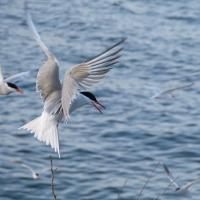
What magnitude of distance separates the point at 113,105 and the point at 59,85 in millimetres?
4893

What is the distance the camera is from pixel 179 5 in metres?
13.6

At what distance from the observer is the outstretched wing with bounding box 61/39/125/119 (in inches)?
187

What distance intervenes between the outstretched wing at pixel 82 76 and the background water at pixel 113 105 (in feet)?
10.5

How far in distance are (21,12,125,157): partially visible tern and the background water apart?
2754mm

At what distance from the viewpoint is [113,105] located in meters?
10.2

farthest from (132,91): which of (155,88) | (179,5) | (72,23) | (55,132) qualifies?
(55,132)

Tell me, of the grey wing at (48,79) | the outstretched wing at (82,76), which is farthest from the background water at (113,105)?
the outstretched wing at (82,76)

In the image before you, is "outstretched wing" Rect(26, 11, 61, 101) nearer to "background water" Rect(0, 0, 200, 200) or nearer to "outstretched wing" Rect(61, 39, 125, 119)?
"outstretched wing" Rect(61, 39, 125, 119)

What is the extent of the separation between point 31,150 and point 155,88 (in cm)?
218

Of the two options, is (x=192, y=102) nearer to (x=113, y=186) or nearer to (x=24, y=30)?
(x=113, y=186)

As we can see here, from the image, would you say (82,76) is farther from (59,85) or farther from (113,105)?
(113,105)

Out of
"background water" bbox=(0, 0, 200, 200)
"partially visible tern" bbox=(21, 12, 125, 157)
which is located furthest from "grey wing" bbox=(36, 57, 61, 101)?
"background water" bbox=(0, 0, 200, 200)

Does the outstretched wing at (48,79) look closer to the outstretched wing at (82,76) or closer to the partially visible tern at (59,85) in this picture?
the partially visible tern at (59,85)

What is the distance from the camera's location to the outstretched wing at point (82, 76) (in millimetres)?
4742
